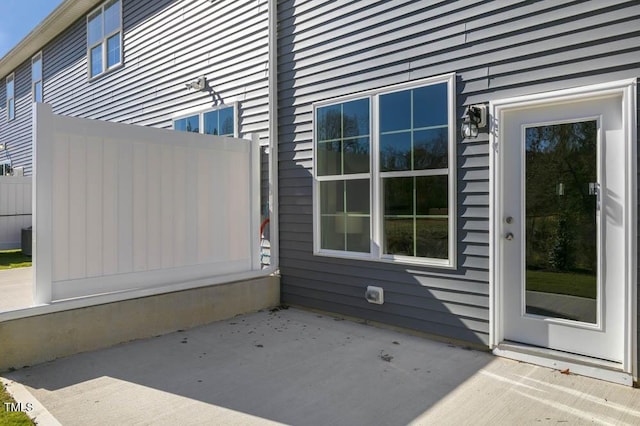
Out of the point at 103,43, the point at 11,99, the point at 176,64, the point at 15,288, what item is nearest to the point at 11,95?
the point at 11,99

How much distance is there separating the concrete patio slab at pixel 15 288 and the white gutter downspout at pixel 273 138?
104 inches

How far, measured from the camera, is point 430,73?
3980mm

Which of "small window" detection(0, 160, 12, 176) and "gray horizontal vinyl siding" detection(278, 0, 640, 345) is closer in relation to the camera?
"gray horizontal vinyl siding" detection(278, 0, 640, 345)

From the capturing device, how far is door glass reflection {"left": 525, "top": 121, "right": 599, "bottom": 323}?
126 inches

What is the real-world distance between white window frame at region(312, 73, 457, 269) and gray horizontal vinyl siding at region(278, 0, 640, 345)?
0.20ft

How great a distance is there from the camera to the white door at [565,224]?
308 cm

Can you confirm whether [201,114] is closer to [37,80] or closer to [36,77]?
[37,80]

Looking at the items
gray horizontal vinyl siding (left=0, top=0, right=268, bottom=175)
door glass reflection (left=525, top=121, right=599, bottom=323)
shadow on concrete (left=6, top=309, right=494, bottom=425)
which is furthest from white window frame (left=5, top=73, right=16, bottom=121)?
door glass reflection (left=525, top=121, right=599, bottom=323)

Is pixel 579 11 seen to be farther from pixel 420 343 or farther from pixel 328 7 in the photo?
pixel 420 343

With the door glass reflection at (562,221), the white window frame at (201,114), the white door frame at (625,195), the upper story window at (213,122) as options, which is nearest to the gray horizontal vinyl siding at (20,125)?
the white window frame at (201,114)

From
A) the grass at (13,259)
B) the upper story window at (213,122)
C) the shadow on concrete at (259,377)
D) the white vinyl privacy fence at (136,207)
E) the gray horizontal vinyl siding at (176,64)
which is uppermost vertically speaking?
the gray horizontal vinyl siding at (176,64)

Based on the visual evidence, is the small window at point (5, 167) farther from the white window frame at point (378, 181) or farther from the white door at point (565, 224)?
the white door at point (565, 224)

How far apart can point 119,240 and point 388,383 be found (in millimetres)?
2781

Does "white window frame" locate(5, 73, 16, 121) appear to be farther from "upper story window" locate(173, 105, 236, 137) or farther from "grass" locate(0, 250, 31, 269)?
"upper story window" locate(173, 105, 236, 137)
